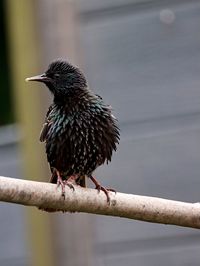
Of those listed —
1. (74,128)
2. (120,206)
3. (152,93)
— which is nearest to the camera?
(120,206)

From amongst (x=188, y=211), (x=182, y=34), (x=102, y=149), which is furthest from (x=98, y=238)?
(x=188, y=211)

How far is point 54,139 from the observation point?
505 cm

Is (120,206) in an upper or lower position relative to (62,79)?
lower

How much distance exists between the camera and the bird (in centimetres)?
504

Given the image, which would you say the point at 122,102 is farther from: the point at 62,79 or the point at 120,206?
the point at 120,206

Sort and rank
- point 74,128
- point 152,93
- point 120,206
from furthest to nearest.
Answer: point 152,93 < point 74,128 < point 120,206

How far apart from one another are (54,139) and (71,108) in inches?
6.2

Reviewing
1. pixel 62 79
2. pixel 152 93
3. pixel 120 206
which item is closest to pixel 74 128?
pixel 62 79

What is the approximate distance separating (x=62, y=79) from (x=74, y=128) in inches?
8.4

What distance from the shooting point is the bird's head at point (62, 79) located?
509 cm

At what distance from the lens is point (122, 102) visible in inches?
297

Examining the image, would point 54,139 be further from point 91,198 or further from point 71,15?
point 71,15

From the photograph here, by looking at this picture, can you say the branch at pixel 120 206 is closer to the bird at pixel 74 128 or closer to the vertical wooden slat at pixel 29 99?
the bird at pixel 74 128

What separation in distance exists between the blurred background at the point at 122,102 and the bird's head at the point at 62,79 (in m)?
2.24
